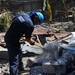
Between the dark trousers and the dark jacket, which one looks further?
the dark trousers

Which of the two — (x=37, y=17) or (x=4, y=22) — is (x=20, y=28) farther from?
(x=4, y=22)

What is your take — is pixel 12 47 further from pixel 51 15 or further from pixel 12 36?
pixel 51 15

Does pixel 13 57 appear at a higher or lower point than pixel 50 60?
higher

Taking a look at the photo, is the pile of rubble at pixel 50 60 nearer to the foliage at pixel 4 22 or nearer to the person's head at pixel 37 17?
the person's head at pixel 37 17

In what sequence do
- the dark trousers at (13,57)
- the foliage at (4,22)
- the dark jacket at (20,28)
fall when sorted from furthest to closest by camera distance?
the foliage at (4,22), the dark trousers at (13,57), the dark jacket at (20,28)

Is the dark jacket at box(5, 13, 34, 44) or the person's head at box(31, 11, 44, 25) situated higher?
the person's head at box(31, 11, 44, 25)

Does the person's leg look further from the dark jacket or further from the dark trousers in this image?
the dark jacket

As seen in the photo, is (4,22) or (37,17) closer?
(37,17)

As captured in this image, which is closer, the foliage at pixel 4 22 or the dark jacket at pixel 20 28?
the dark jacket at pixel 20 28

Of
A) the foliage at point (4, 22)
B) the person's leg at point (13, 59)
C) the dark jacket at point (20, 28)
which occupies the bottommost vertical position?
the foliage at point (4, 22)

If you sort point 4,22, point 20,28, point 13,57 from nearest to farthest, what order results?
point 20,28 < point 13,57 < point 4,22

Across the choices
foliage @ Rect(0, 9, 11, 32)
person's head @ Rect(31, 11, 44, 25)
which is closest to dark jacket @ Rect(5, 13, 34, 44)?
person's head @ Rect(31, 11, 44, 25)

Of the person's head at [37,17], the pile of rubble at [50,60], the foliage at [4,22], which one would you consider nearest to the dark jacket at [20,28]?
the person's head at [37,17]

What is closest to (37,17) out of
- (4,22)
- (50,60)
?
(50,60)
